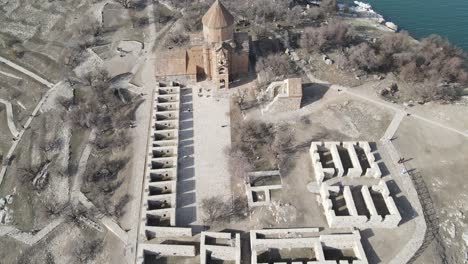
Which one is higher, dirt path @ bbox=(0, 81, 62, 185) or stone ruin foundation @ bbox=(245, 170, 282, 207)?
dirt path @ bbox=(0, 81, 62, 185)

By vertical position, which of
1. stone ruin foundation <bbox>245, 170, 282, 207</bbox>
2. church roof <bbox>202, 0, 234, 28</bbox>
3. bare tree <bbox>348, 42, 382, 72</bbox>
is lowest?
stone ruin foundation <bbox>245, 170, 282, 207</bbox>

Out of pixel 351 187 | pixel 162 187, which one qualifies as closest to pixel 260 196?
pixel 351 187

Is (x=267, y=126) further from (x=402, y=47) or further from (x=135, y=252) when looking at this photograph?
(x=402, y=47)

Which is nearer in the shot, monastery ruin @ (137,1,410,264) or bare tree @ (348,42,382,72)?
monastery ruin @ (137,1,410,264)

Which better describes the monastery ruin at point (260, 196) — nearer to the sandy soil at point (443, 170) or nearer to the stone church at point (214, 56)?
the stone church at point (214, 56)

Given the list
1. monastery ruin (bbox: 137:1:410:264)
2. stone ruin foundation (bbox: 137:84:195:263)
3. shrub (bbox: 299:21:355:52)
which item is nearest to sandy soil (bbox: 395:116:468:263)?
monastery ruin (bbox: 137:1:410:264)

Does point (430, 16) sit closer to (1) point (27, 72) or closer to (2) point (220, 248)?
(2) point (220, 248)

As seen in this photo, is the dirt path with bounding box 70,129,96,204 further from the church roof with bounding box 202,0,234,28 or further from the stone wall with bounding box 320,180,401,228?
the stone wall with bounding box 320,180,401,228
